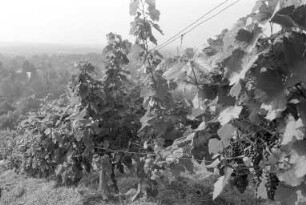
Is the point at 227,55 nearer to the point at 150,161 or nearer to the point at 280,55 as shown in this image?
the point at 280,55

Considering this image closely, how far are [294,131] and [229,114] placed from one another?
1.29 feet

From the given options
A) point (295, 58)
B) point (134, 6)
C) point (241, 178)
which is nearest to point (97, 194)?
point (134, 6)

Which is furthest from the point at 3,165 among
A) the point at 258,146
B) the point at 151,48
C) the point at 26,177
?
the point at 258,146

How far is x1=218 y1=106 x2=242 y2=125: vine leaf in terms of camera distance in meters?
2.24

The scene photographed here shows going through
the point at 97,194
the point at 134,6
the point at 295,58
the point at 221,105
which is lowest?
the point at 97,194

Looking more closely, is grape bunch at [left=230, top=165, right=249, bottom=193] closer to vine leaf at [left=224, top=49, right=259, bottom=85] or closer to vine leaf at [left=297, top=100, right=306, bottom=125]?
vine leaf at [left=297, top=100, right=306, bottom=125]

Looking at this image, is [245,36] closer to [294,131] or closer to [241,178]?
[294,131]

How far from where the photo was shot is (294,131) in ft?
6.63

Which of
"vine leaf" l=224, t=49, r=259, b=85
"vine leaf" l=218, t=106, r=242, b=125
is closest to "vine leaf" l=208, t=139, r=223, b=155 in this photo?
"vine leaf" l=218, t=106, r=242, b=125

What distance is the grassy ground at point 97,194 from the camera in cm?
588

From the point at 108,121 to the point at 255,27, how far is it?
4.29 m

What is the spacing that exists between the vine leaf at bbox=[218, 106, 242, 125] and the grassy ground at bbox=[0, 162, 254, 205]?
3598 mm

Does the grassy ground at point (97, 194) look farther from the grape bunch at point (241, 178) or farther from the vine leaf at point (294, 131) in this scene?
the vine leaf at point (294, 131)

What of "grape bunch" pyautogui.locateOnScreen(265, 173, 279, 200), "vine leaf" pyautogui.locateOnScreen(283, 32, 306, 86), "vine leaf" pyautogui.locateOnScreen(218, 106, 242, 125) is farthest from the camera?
"grape bunch" pyautogui.locateOnScreen(265, 173, 279, 200)
